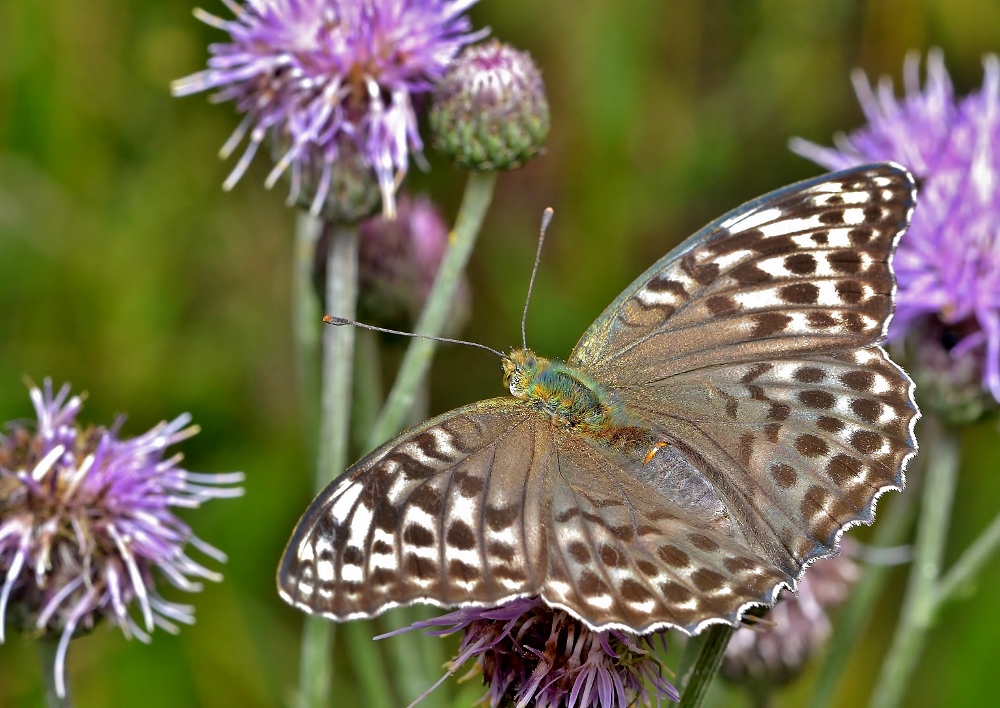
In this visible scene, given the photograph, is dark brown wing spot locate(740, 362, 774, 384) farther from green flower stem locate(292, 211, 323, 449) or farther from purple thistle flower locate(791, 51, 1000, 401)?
green flower stem locate(292, 211, 323, 449)

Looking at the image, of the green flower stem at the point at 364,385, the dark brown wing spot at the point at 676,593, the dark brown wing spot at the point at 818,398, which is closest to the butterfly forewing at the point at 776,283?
the dark brown wing spot at the point at 818,398

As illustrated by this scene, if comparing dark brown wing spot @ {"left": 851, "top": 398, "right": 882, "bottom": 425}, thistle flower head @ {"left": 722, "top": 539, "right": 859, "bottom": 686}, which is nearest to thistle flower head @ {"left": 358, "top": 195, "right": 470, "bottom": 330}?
thistle flower head @ {"left": 722, "top": 539, "right": 859, "bottom": 686}

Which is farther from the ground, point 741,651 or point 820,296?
point 820,296

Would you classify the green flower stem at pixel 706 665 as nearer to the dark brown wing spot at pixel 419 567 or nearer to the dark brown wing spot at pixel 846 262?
the dark brown wing spot at pixel 419 567

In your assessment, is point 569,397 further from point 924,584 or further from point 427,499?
point 924,584

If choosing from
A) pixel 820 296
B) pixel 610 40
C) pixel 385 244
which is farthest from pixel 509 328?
pixel 820 296

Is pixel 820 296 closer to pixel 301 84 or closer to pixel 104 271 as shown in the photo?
pixel 301 84

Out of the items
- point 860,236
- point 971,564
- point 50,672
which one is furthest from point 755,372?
point 50,672
